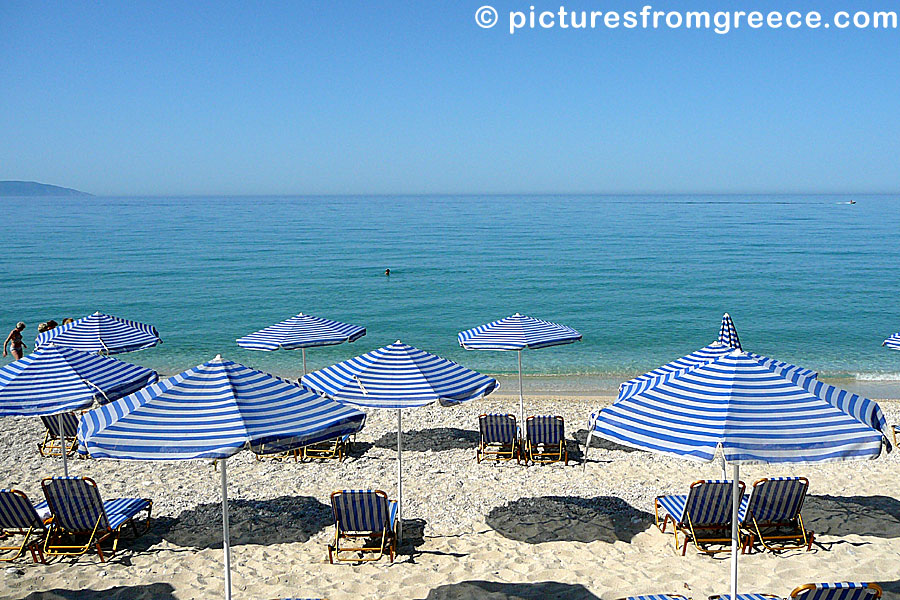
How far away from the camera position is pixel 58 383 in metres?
8.08

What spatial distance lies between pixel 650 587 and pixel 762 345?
22202 mm

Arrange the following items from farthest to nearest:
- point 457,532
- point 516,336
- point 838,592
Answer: point 516,336
point 457,532
point 838,592

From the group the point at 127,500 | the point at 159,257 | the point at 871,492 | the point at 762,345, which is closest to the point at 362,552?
the point at 127,500

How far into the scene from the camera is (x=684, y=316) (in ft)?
106

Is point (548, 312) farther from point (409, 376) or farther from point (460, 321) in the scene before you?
point (409, 376)

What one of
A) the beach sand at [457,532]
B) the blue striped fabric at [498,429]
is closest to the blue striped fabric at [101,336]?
the beach sand at [457,532]

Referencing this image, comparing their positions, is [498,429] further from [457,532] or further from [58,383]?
[58,383]

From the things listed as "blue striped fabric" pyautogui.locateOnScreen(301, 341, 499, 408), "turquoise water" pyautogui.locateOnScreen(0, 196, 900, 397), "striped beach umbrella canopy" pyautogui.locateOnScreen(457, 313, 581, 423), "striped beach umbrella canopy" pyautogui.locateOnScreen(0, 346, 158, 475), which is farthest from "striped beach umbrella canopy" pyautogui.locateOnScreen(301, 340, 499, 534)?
"turquoise water" pyautogui.locateOnScreen(0, 196, 900, 397)

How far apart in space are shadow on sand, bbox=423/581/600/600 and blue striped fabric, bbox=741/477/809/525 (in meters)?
2.10

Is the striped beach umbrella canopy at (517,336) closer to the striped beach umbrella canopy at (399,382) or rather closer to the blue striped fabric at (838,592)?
the striped beach umbrella canopy at (399,382)

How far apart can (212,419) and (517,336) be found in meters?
6.82

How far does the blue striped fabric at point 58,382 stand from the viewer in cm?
775

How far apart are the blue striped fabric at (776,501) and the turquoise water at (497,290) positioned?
12395mm

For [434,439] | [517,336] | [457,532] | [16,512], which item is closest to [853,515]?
[457,532]
